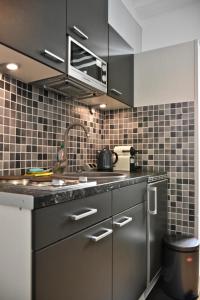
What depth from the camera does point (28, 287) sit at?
0.66 meters

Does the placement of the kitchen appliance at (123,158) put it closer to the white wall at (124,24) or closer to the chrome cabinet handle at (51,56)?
the white wall at (124,24)

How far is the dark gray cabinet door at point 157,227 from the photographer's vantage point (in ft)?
5.39

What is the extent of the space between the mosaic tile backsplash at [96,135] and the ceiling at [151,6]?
1.05 m

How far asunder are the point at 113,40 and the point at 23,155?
1.15m

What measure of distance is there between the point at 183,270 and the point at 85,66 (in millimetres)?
1565

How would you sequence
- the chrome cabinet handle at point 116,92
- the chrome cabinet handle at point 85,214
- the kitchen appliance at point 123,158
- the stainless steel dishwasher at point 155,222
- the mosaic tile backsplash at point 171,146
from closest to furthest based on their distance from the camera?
the chrome cabinet handle at point 85,214 < the stainless steel dishwasher at point 155,222 < the chrome cabinet handle at point 116,92 < the mosaic tile backsplash at point 171,146 < the kitchen appliance at point 123,158

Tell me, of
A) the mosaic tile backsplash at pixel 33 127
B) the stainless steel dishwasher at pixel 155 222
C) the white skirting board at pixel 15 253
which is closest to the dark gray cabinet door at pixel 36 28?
the mosaic tile backsplash at pixel 33 127

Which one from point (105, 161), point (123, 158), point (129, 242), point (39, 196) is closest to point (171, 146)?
point (123, 158)

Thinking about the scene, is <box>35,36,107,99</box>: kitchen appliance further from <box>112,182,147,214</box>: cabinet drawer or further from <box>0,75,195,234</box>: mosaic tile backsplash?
<box>112,182,147,214</box>: cabinet drawer

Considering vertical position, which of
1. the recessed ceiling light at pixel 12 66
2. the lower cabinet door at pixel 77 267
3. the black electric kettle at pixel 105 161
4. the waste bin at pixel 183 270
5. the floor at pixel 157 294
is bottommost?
the floor at pixel 157 294

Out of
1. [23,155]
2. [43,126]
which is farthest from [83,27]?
[23,155]

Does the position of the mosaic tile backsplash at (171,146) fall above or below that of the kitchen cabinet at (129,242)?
above

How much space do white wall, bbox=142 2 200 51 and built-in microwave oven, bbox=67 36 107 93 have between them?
1.04 m

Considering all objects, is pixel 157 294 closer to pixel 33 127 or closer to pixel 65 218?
pixel 65 218
